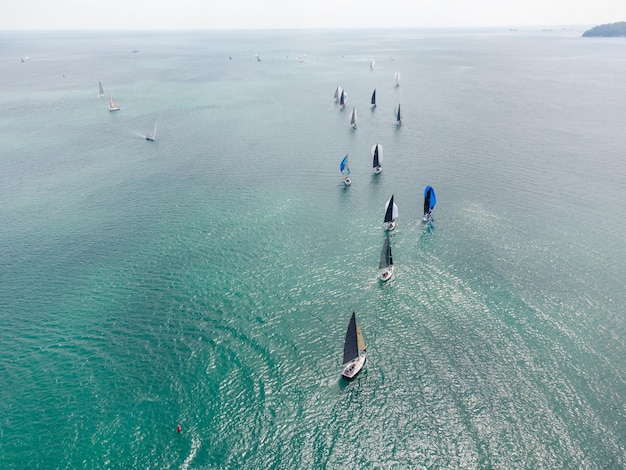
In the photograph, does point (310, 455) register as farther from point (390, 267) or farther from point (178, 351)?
point (390, 267)

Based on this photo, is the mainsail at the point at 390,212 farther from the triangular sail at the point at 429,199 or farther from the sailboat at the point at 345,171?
the sailboat at the point at 345,171

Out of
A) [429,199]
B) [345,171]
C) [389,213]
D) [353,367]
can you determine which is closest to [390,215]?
[389,213]

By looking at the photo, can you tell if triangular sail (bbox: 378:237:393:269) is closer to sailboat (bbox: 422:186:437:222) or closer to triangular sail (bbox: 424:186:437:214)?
sailboat (bbox: 422:186:437:222)

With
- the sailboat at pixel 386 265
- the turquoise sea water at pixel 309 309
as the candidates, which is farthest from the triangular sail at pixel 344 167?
the sailboat at pixel 386 265

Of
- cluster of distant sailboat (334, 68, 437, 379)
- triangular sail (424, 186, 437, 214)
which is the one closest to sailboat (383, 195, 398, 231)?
cluster of distant sailboat (334, 68, 437, 379)

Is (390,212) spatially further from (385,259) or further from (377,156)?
(377,156)

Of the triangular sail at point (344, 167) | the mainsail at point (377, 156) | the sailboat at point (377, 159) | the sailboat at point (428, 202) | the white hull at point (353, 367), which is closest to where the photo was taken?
the white hull at point (353, 367)
